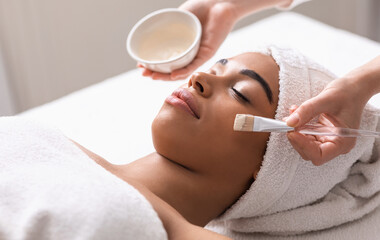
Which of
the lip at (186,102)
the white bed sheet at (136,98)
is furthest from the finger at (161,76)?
the lip at (186,102)

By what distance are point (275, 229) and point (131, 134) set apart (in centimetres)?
64

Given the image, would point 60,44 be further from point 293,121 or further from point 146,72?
point 293,121

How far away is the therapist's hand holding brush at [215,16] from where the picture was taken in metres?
1.70

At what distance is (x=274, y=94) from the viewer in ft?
4.39

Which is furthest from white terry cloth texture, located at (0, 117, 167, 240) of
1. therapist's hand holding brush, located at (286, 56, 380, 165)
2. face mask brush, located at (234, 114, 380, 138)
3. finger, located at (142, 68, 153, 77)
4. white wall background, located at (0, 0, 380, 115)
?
white wall background, located at (0, 0, 380, 115)

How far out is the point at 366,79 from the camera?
50.2 inches

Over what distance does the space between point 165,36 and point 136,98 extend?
0.35m

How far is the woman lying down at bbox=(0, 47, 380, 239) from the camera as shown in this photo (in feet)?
3.22

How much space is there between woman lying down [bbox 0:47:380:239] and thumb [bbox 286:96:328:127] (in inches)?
5.6

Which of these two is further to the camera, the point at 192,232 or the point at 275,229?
the point at 275,229

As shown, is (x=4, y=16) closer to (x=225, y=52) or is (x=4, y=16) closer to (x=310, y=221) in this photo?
(x=225, y=52)

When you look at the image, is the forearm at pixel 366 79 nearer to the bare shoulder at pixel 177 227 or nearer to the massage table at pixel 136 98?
the massage table at pixel 136 98

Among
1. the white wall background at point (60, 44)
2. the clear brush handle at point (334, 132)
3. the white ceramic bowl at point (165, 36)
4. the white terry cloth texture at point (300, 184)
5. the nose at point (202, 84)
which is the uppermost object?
the nose at point (202, 84)

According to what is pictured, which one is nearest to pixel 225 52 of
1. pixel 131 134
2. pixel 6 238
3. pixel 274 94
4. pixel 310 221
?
pixel 131 134
